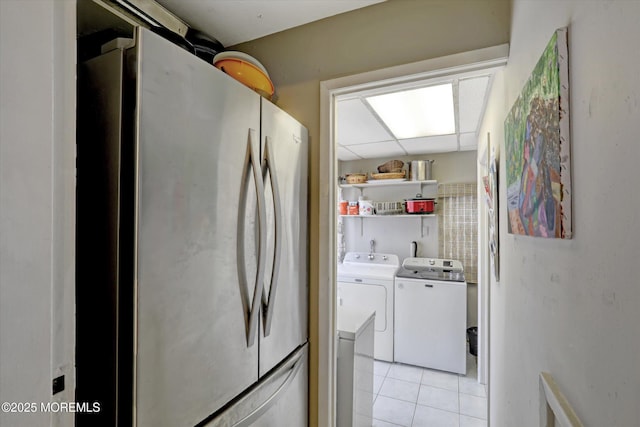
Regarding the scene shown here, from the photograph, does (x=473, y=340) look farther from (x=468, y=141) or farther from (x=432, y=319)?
(x=468, y=141)

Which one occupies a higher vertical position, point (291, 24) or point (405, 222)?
point (291, 24)

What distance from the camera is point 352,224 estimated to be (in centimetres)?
412

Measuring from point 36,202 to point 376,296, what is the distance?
317 cm

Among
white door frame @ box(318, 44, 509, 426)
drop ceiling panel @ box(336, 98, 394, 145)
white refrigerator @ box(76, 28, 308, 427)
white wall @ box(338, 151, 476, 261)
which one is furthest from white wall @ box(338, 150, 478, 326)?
white refrigerator @ box(76, 28, 308, 427)

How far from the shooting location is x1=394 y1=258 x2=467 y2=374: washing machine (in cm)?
294

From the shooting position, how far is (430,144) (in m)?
3.21

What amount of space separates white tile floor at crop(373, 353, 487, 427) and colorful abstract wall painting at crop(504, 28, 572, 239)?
84.7 inches

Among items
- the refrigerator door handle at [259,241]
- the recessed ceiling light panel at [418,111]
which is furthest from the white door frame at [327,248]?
the recessed ceiling light panel at [418,111]

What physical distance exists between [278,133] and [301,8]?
661 millimetres

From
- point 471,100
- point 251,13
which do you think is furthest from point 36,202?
point 471,100

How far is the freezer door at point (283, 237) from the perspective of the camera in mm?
1155

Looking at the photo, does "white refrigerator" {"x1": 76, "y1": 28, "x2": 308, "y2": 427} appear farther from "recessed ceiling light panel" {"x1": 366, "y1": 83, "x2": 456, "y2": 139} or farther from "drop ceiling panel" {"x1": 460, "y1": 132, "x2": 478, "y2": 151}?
"drop ceiling panel" {"x1": 460, "y1": 132, "x2": 478, "y2": 151}

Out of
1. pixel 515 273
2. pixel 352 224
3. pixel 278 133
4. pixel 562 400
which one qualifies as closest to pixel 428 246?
pixel 352 224

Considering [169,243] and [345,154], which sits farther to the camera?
[345,154]
